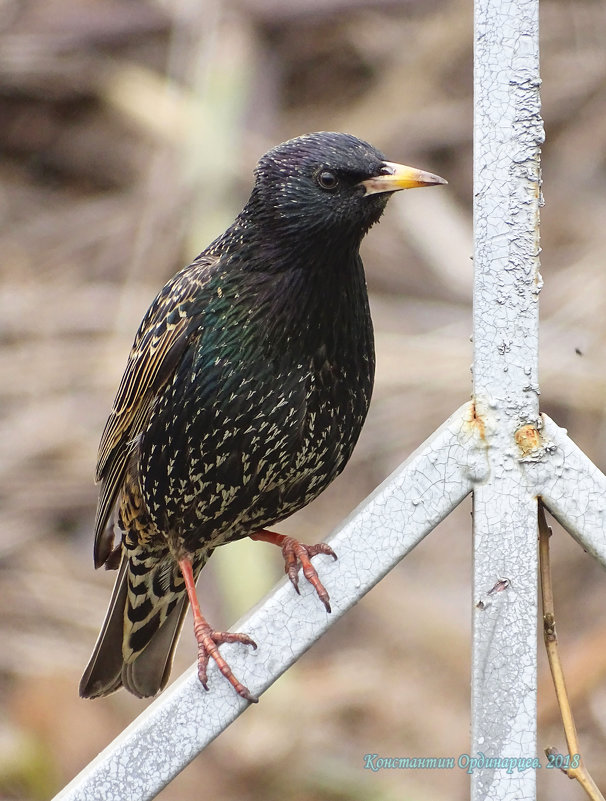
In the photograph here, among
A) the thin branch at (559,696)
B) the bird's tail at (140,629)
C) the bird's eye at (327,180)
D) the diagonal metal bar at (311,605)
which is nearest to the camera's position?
the diagonal metal bar at (311,605)

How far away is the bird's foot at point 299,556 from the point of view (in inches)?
72.5

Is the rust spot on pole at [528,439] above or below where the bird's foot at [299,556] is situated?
above

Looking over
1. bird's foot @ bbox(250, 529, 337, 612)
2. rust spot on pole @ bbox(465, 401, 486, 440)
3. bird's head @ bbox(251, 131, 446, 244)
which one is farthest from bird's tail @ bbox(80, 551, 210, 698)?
rust spot on pole @ bbox(465, 401, 486, 440)

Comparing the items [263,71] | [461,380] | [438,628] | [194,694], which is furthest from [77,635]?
[194,694]

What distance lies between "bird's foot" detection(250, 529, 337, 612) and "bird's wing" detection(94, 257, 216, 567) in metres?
0.41

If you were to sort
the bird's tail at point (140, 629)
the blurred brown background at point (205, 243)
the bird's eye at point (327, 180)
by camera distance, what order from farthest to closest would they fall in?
1. the blurred brown background at point (205, 243)
2. the bird's tail at point (140, 629)
3. the bird's eye at point (327, 180)

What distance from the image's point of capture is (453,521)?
5.48m

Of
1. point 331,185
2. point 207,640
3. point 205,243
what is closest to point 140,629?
point 207,640

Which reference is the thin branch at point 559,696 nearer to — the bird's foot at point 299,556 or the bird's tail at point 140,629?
the bird's foot at point 299,556

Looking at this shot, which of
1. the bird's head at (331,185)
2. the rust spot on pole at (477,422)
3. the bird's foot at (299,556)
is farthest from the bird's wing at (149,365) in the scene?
the rust spot on pole at (477,422)

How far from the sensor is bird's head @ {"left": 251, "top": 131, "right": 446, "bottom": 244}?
2520 millimetres

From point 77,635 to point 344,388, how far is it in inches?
118

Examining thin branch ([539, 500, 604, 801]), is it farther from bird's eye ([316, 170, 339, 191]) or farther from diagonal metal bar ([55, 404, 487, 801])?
bird's eye ([316, 170, 339, 191])

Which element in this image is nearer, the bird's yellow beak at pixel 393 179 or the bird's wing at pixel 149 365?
the bird's yellow beak at pixel 393 179
